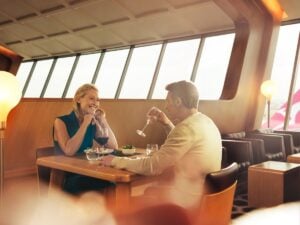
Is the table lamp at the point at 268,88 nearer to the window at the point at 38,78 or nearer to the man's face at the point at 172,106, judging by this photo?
the man's face at the point at 172,106

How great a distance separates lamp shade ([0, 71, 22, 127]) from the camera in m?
1.71

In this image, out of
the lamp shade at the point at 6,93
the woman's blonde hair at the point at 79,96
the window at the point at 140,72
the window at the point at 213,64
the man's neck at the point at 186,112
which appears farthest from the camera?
the window at the point at 140,72

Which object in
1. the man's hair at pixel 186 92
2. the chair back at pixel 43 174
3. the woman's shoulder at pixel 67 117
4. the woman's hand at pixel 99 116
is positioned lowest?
the chair back at pixel 43 174

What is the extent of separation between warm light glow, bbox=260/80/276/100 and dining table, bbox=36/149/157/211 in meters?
4.46

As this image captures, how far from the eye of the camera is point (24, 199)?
9.80ft

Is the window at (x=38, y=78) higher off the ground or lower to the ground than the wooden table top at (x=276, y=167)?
higher

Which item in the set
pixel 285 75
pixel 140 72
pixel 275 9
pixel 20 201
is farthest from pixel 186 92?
pixel 140 72

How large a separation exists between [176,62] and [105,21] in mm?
2002

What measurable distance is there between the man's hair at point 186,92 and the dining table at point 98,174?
481mm

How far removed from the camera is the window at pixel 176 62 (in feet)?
26.0

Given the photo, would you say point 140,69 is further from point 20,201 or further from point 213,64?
point 20,201

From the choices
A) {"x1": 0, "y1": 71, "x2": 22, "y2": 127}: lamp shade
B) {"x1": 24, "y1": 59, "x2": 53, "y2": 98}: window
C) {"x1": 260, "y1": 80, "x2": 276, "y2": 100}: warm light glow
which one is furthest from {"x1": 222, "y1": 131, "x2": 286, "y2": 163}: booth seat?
{"x1": 24, "y1": 59, "x2": 53, "y2": 98}: window

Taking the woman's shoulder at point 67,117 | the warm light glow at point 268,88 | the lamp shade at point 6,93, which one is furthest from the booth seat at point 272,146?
the lamp shade at point 6,93

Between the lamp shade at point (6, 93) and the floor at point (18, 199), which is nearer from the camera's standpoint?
the lamp shade at point (6, 93)
